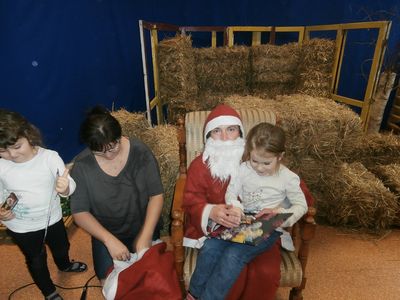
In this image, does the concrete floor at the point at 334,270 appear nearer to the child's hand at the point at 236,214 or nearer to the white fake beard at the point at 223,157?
the child's hand at the point at 236,214

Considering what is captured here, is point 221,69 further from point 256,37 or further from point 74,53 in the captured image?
point 74,53

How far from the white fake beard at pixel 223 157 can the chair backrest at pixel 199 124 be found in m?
0.45

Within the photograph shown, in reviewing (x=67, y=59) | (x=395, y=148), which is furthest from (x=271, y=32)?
(x=67, y=59)

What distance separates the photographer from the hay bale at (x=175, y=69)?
5.06m

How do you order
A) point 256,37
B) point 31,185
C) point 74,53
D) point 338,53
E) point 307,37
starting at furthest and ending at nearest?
point 256,37
point 307,37
point 338,53
point 74,53
point 31,185

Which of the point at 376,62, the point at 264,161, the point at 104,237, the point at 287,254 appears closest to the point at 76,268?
the point at 104,237

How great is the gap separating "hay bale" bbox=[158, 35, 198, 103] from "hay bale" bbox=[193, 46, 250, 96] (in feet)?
1.54

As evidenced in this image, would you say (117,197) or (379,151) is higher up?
(117,197)

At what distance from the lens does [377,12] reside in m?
6.02

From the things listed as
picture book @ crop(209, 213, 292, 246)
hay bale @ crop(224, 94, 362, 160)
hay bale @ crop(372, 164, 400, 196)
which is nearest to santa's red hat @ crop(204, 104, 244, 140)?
picture book @ crop(209, 213, 292, 246)

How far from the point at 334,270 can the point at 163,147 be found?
84.7 inches

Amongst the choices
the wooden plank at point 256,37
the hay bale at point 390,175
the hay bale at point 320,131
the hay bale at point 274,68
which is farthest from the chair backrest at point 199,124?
the wooden plank at point 256,37

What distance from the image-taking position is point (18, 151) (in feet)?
6.31

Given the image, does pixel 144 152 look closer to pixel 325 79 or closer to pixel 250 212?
pixel 250 212
